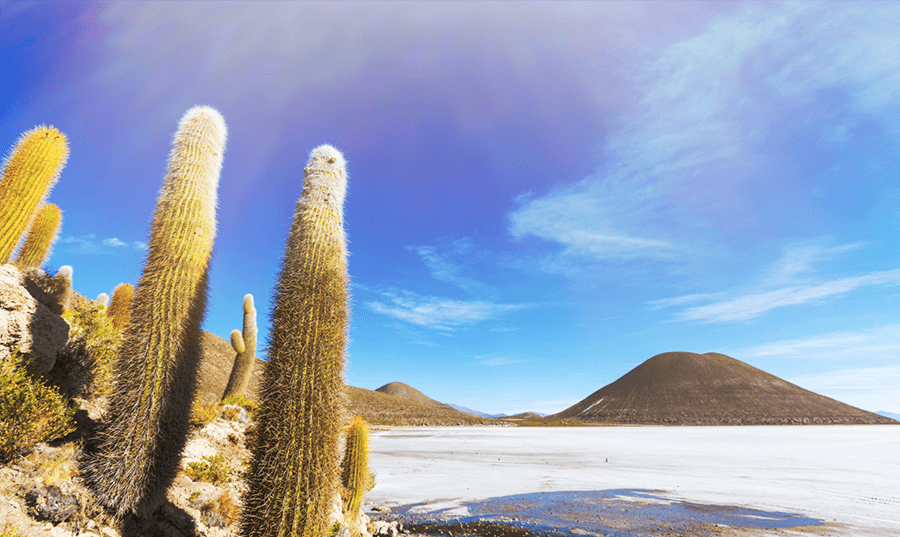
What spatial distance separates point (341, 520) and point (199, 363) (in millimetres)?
3045

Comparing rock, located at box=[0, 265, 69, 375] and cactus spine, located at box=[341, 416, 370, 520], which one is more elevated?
rock, located at box=[0, 265, 69, 375]

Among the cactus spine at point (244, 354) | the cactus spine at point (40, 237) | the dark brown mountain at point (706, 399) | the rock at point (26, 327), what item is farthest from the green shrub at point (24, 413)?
the dark brown mountain at point (706, 399)

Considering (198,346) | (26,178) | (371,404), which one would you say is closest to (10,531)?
(198,346)

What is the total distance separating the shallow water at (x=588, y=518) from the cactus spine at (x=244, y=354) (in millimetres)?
6086

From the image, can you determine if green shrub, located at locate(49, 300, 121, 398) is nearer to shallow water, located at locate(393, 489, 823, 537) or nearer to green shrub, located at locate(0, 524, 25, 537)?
green shrub, located at locate(0, 524, 25, 537)

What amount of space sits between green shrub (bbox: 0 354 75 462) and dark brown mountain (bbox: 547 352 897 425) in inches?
3547

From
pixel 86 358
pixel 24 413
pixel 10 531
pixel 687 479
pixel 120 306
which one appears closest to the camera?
pixel 10 531

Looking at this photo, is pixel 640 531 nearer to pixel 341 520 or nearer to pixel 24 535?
pixel 341 520

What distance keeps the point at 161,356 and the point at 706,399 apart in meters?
103

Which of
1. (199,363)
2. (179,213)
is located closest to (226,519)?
(199,363)

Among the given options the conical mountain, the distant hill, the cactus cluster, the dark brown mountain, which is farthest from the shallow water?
the conical mountain

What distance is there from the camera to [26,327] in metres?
5.29

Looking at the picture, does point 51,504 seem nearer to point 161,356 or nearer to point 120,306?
point 161,356

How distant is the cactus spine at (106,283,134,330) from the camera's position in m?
8.18
